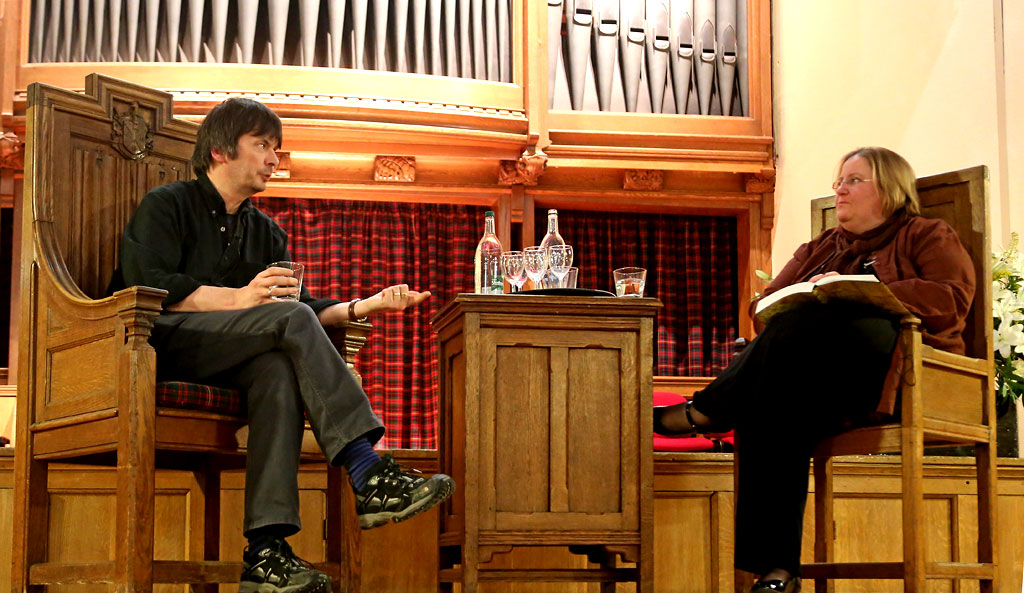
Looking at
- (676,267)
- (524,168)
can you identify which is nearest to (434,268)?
(524,168)

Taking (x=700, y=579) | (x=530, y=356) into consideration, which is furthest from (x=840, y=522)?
(x=530, y=356)

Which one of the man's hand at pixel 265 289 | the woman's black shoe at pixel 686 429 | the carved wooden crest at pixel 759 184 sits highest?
the carved wooden crest at pixel 759 184

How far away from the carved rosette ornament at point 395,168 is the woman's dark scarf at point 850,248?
2.43m

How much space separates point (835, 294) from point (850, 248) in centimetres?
39

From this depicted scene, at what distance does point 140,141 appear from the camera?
331 centimetres

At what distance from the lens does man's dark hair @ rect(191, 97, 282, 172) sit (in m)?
3.16

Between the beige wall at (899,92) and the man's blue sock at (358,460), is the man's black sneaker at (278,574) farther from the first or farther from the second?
the beige wall at (899,92)

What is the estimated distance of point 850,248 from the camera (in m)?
3.38

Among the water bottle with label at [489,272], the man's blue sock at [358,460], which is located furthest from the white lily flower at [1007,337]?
the man's blue sock at [358,460]

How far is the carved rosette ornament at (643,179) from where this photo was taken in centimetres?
578

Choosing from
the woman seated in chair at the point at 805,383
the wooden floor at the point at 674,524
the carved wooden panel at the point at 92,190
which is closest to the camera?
the woman seated in chair at the point at 805,383

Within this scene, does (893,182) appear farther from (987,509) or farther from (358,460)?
(358,460)

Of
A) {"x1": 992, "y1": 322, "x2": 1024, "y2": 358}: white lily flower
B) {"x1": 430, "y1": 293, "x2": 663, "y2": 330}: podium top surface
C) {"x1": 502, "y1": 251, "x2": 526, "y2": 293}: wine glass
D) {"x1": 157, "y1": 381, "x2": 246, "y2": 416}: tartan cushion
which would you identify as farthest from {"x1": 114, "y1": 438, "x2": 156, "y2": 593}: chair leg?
{"x1": 992, "y1": 322, "x2": 1024, "y2": 358}: white lily flower

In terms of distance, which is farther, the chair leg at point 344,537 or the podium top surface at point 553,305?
the chair leg at point 344,537
